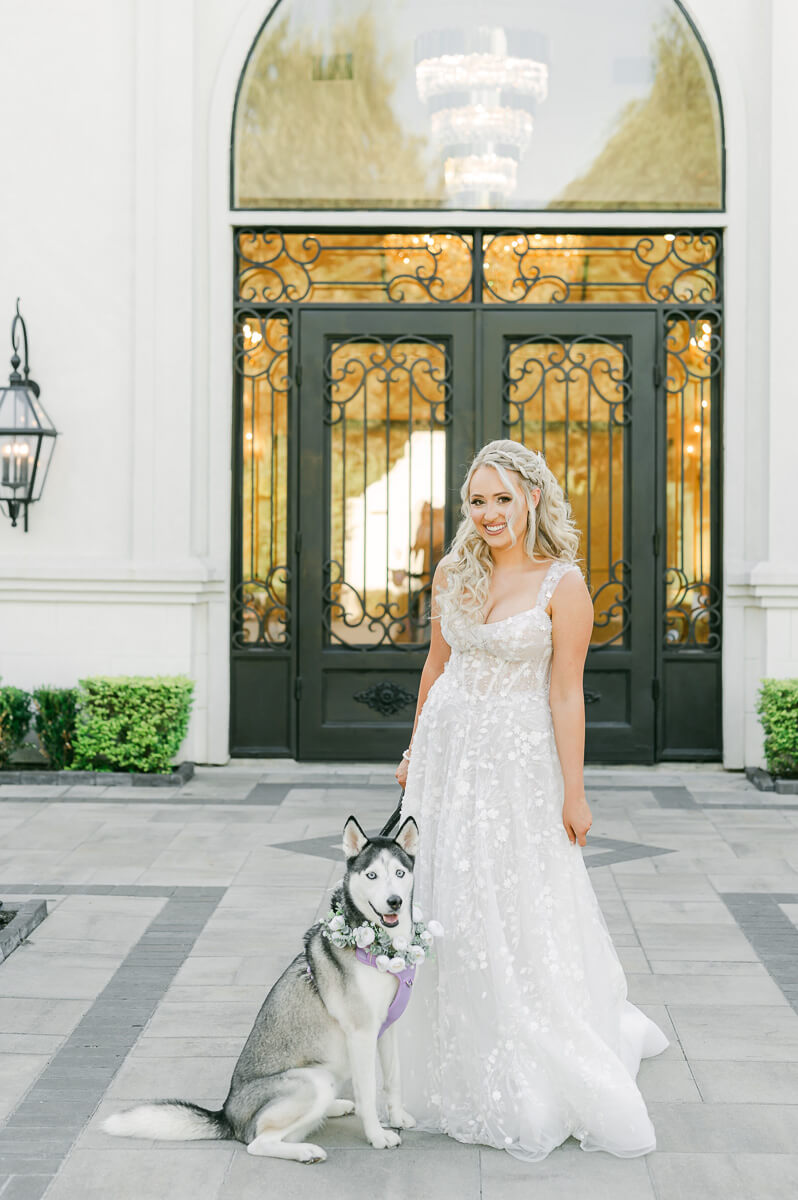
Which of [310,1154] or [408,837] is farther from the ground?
[408,837]

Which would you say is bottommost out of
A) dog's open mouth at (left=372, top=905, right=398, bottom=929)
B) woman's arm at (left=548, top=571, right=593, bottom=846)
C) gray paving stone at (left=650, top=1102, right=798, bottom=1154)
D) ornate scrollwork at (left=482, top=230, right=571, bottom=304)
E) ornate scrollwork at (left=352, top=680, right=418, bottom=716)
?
gray paving stone at (left=650, top=1102, right=798, bottom=1154)

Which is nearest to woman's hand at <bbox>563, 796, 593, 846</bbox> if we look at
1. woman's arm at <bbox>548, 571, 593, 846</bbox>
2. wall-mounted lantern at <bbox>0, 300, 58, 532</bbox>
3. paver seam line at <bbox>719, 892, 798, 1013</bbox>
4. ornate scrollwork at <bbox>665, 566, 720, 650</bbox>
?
woman's arm at <bbox>548, 571, 593, 846</bbox>

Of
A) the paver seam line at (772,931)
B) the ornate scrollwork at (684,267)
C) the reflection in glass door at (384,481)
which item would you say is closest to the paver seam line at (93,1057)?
the paver seam line at (772,931)

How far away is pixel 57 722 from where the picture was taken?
907 centimetres

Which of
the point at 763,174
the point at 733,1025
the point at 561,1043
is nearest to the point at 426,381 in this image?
the point at 763,174

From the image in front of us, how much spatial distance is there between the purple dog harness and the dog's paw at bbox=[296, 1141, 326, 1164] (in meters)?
0.33

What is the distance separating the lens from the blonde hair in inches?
150

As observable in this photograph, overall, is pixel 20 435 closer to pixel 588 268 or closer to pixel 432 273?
pixel 432 273

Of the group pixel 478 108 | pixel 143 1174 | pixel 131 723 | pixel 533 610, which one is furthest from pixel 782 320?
pixel 143 1174

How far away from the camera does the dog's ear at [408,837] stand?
137 inches

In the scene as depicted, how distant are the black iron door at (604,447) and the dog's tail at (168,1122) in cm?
638

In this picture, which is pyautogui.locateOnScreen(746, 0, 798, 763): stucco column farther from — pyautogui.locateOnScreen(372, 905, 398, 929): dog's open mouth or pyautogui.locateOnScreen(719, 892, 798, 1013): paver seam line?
pyautogui.locateOnScreen(372, 905, 398, 929): dog's open mouth

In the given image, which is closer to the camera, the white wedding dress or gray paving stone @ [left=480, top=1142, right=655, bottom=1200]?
gray paving stone @ [left=480, top=1142, right=655, bottom=1200]

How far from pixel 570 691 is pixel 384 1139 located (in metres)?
1.31
